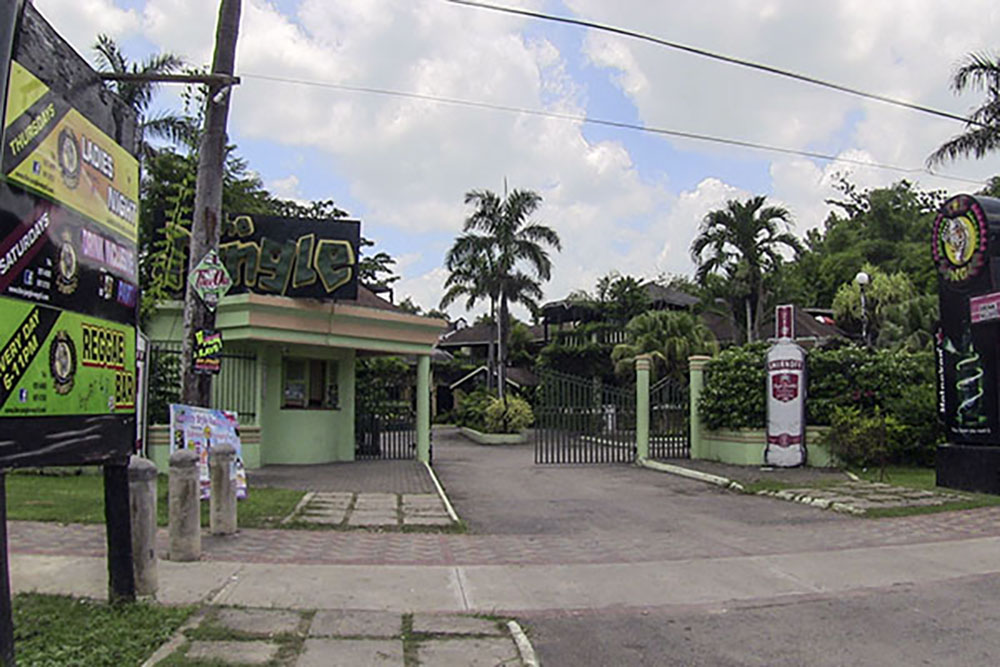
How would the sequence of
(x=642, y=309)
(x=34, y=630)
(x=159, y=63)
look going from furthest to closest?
1. (x=642, y=309)
2. (x=159, y=63)
3. (x=34, y=630)

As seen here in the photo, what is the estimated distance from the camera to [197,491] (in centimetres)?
784

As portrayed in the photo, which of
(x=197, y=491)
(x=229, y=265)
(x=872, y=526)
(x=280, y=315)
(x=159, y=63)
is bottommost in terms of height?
(x=872, y=526)

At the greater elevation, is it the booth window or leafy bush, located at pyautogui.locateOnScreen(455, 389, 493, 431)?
the booth window

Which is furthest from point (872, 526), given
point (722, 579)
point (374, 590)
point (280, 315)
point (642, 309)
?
point (642, 309)

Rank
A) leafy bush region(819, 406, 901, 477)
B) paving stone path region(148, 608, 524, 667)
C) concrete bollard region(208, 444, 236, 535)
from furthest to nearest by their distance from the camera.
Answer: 1. leafy bush region(819, 406, 901, 477)
2. concrete bollard region(208, 444, 236, 535)
3. paving stone path region(148, 608, 524, 667)

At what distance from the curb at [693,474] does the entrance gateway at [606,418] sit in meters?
0.87

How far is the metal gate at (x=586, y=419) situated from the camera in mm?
20531

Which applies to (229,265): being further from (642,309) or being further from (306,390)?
(642,309)

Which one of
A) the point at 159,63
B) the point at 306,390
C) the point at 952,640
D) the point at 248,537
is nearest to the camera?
the point at 952,640

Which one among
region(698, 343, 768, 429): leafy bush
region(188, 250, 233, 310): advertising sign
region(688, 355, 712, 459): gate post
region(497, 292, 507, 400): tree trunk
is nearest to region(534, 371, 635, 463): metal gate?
region(688, 355, 712, 459): gate post

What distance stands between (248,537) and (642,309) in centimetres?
3701

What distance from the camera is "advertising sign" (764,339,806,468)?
17.1m

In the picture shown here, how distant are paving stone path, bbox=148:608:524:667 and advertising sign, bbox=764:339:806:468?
12212mm

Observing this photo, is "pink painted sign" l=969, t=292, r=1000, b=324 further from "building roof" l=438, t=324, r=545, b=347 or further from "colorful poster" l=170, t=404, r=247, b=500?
"building roof" l=438, t=324, r=545, b=347
